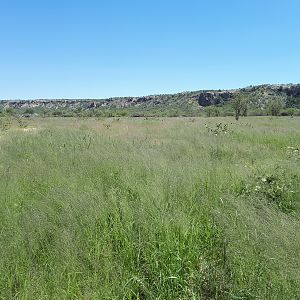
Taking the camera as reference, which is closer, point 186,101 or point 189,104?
point 189,104

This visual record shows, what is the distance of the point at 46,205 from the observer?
12.9 ft

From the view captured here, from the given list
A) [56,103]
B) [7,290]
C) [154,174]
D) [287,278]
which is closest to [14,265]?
[7,290]

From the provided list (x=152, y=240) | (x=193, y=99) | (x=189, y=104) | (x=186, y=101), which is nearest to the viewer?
(x=152, y=240)

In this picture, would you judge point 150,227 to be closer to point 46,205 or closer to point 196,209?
point 196,209

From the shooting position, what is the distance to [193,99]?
424 ft

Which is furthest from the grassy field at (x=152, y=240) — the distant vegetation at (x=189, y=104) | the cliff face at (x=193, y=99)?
the cliff face at (x=193, y=99)

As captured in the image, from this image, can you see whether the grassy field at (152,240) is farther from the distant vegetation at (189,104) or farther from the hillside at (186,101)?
the hillside at (186,101)

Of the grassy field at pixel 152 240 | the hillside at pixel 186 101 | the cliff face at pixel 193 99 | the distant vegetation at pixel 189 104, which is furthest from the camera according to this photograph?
the cliff face at pixel 193 99

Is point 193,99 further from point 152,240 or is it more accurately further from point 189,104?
point 152,240

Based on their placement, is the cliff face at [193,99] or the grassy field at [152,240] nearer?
the grassy field at [152,240]

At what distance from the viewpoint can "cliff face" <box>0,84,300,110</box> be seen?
341ft

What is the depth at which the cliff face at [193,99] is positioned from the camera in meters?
104

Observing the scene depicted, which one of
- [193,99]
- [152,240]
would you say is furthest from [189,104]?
[152,240]

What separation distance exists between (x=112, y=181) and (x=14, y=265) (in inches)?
94.8
